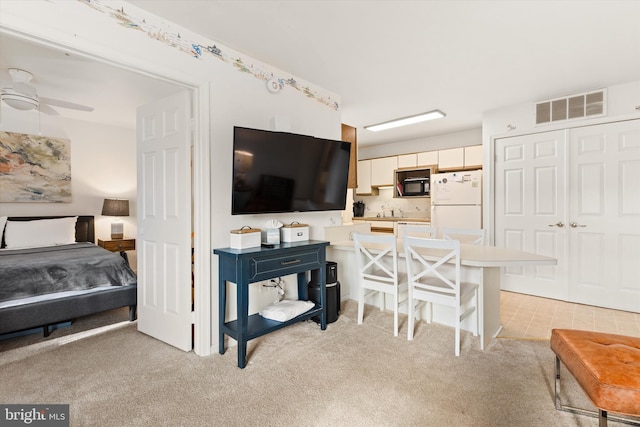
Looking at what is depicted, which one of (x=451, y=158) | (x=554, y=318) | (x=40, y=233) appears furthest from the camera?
(x=451, y=158)

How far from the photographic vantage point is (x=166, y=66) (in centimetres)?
217

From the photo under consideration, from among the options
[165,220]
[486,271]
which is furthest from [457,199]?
[165,220]

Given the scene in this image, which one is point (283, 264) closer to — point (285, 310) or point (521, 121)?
point (285, 310)

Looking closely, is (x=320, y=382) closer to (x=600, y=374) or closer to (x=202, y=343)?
(x=202, y=343)

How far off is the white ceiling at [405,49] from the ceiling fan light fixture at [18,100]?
26 centimetres

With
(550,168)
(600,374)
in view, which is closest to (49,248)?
(600,374)

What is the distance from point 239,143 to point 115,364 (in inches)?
74.4

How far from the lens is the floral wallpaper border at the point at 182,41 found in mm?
1945

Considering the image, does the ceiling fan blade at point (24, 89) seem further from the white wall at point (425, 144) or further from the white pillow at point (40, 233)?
the white wall at point (425, 144)

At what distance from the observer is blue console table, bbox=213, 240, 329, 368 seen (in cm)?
223

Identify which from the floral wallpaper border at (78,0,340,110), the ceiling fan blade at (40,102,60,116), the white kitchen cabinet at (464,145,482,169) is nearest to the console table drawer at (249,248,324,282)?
the floral wallpaper border at (78,0,340,110)

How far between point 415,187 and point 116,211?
4.84 meters

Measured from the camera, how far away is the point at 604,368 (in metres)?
1.38

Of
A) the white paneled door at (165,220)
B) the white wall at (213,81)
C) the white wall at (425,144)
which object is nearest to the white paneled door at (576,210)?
the white wall at (425,144)
